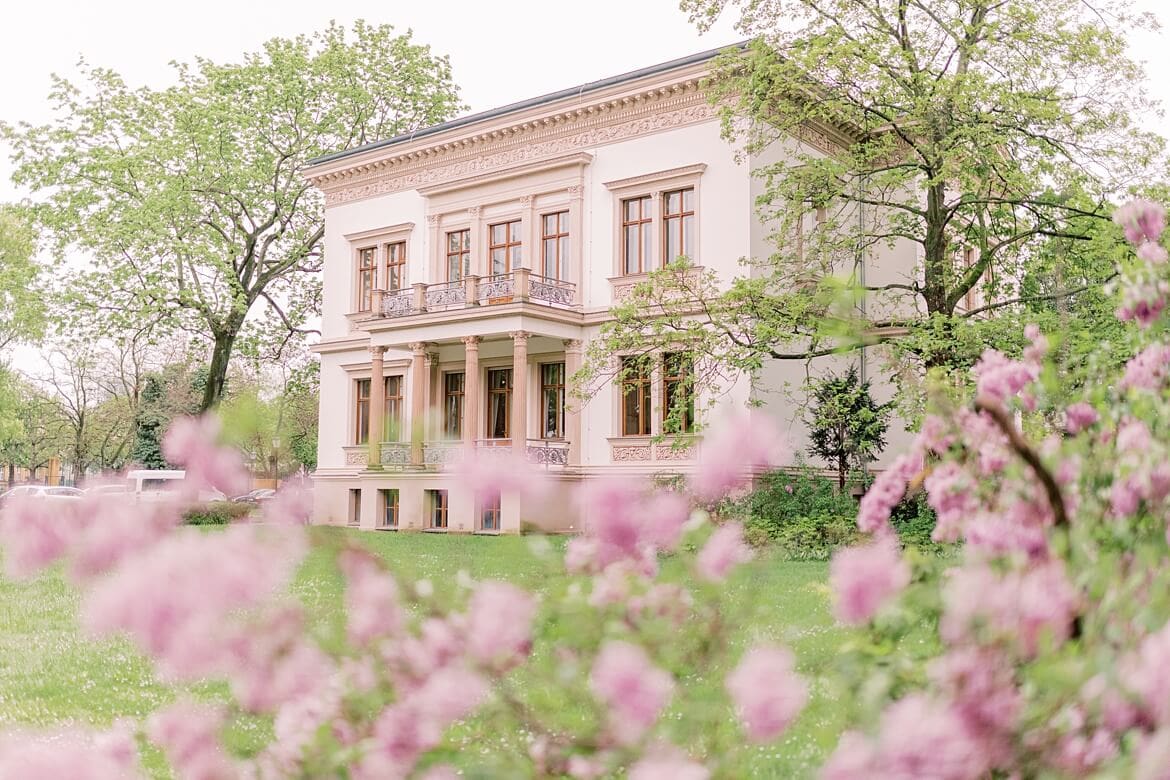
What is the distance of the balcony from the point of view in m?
23.7

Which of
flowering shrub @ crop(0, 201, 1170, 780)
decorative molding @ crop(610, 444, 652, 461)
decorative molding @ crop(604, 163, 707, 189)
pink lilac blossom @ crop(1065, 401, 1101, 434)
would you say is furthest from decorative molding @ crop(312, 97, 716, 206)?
flowering shrub @ crop(0, 201, 1170, 780)

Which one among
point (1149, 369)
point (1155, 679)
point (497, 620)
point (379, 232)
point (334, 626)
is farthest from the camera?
point (379, 232)

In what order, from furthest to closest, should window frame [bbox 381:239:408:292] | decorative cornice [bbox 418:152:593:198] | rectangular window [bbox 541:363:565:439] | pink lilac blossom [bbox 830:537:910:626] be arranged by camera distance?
window frame [bbox 381:239:408:292] → rectangular window [bbox 541:363:565:439] → decorative cornice [bbox 418:152:593:198] → pink lilac blossom [bbox 830:537:910:626]

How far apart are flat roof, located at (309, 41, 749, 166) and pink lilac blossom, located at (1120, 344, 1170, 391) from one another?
18.5m

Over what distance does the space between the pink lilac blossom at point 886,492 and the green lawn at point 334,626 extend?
0.27m

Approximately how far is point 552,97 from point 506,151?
6.32 feet

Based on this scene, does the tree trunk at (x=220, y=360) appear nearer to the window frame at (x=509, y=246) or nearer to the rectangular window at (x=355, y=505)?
the rectangular window at (x=355, y=505)

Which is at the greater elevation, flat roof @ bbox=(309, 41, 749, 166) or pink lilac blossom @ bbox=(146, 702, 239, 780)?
flat roof @ bbox=(309, 41, 749, 166)

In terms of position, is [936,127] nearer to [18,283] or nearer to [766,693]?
[766,693]

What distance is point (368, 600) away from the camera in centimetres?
193

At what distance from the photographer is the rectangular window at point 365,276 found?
29.6 m

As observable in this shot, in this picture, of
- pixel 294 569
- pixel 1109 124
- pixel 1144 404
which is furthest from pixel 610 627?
pixel 1109 124

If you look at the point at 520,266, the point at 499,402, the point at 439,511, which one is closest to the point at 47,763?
the point at 520,266

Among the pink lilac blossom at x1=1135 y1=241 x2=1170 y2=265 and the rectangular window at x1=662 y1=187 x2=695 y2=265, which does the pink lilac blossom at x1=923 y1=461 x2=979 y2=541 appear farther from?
the rectangular window at x1=662 y1=187 x2=695 y2=265
